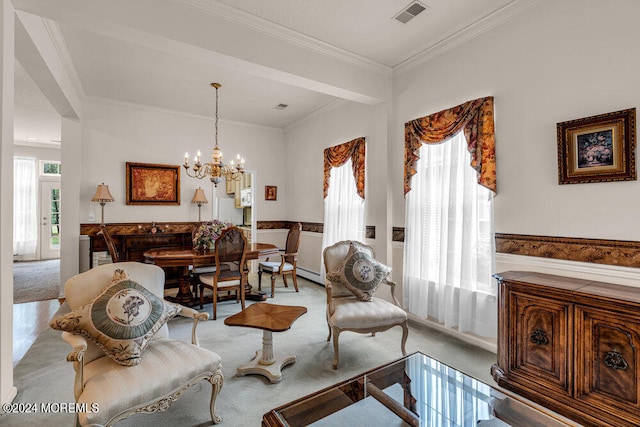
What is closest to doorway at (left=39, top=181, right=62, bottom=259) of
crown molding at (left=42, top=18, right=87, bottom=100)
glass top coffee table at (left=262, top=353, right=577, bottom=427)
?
crown molding at (left=42, top=18, right=87, bottom=100)

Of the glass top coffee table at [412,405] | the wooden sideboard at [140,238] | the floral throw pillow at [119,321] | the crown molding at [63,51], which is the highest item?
the crown molding at [63,51]

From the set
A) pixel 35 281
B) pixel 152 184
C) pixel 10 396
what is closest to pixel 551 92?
pixel 10 396

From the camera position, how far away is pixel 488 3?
107 inches

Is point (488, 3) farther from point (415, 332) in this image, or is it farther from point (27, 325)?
point (27, 325)

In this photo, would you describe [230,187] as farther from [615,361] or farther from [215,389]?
[615,361]

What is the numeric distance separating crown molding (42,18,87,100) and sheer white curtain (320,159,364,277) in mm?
3623

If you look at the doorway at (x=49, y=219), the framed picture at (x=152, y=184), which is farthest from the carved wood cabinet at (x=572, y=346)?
the doorway at (x=49, y=219)

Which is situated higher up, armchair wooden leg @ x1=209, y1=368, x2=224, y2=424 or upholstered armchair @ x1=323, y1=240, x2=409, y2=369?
upholstered armchair @ x1=323, y1=240, x2=409, y2=369

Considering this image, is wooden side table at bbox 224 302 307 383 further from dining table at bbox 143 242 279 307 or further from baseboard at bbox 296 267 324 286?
baseboard at bbox 296 267 324 286

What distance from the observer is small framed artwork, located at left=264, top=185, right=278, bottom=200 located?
646cm

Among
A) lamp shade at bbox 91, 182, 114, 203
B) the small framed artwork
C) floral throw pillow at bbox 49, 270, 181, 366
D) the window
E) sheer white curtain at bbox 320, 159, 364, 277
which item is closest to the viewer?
floral throw pillow at bbox 49, 270, 181, 366

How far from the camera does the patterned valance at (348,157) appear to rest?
4.42 metres

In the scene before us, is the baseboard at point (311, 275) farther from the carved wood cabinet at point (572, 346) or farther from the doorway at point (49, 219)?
the doorway at point (49, 219)

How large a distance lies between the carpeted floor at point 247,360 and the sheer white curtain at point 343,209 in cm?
137
